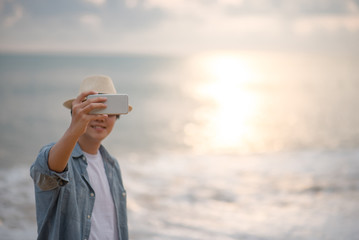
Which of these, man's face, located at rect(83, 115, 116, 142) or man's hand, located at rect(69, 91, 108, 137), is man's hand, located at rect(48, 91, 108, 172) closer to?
man's hand, located at rect(69, 91, 108, 137)

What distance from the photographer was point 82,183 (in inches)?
89.7

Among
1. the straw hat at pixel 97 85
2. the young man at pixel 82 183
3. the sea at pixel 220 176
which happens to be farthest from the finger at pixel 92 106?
the sea at pixel 220 176

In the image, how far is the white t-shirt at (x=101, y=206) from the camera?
7.73ft

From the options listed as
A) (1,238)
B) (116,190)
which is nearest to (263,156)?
(1,238)

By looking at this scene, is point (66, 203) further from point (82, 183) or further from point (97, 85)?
point (97, 85)

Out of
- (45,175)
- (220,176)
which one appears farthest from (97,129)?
(220,176)

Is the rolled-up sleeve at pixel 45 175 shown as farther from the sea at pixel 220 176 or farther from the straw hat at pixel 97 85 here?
the sea at pixel 220 176

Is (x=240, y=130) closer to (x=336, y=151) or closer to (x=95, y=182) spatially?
(x=336, y=151)

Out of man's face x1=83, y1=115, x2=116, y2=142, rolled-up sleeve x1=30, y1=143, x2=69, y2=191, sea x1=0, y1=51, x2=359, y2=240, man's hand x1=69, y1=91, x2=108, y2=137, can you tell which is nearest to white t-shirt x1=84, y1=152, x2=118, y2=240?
man's face x1=83, y1=115, x2=116, y2=142

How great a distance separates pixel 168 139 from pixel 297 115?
10672mm

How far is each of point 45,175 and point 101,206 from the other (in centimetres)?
55

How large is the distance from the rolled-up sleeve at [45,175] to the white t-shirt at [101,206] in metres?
0.40

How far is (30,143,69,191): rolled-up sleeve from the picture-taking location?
191 centimetres

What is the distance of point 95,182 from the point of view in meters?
2.43
